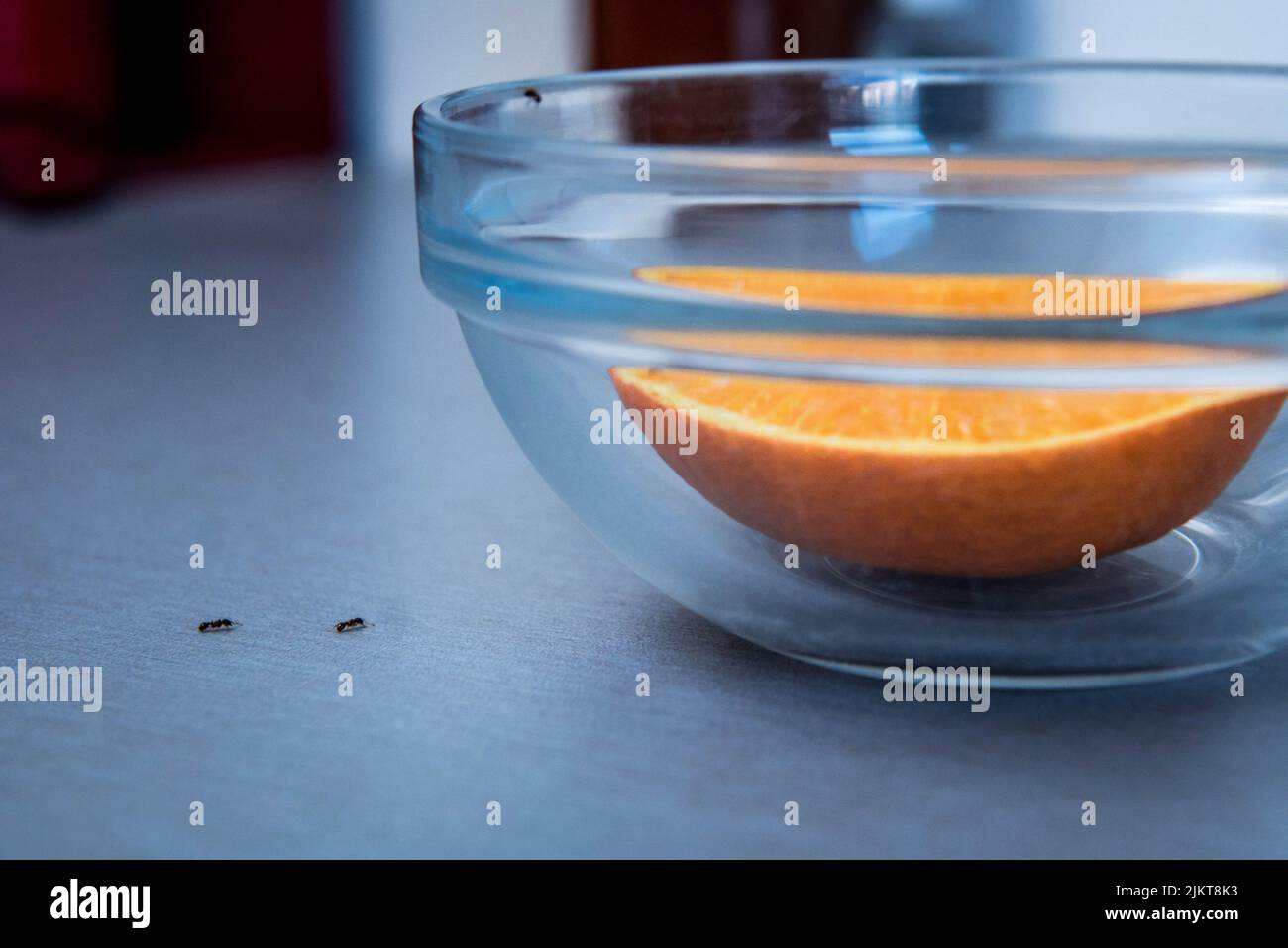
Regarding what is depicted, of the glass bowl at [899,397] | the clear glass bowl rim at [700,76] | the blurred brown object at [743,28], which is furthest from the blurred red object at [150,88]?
the glass bowl at [899,397]

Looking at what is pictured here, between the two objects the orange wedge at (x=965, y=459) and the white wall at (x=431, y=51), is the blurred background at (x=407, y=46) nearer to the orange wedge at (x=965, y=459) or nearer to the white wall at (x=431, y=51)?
the white wall at (x=431, y=51)

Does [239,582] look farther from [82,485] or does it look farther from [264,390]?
[264,390]

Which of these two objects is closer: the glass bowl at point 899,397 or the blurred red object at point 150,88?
the glass bowl at point 899,397

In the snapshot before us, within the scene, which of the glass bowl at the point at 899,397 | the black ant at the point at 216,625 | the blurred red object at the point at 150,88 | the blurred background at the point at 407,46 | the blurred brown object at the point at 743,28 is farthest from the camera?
the blurred brown object at the point at 743,28

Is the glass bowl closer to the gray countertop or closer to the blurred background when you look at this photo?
the gray countertop

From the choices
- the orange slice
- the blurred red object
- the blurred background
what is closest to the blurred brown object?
the blurred background
